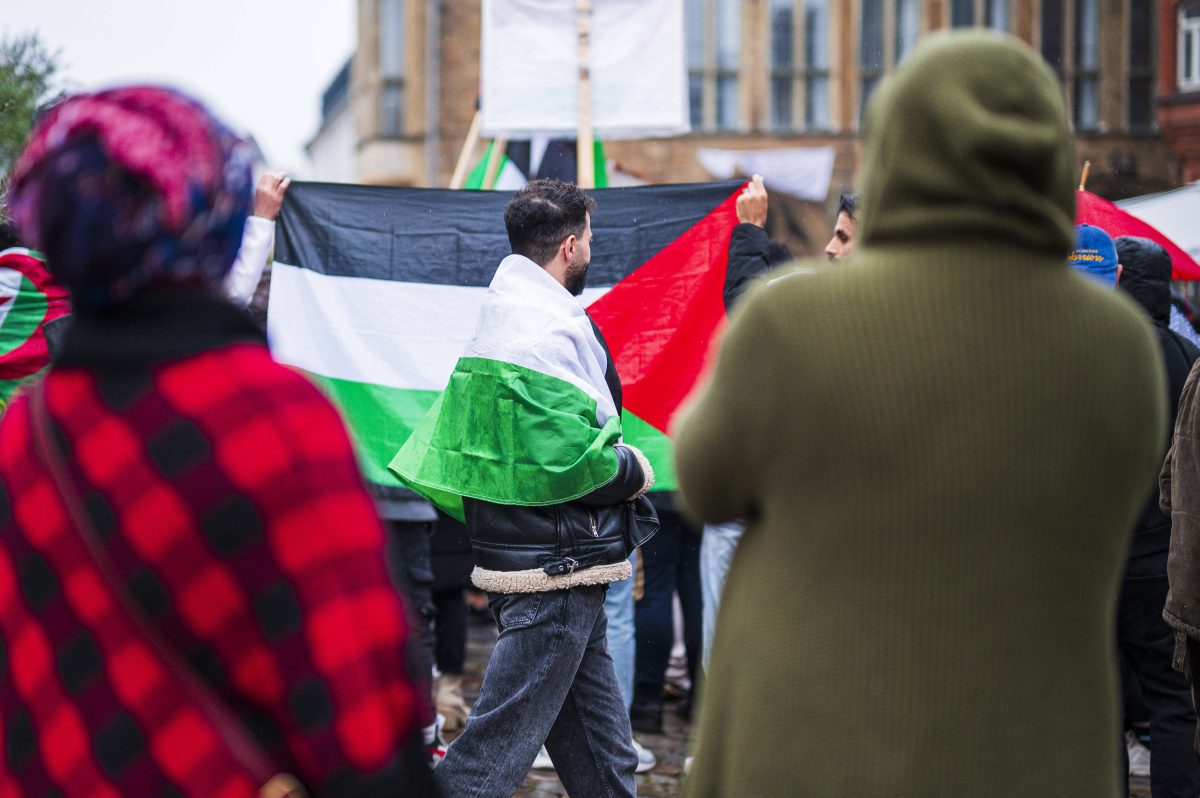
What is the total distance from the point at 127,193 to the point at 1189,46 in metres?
26.7

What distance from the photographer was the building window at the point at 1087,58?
26906 millimetres

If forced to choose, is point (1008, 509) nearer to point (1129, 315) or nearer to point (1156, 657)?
point (1129, 315)

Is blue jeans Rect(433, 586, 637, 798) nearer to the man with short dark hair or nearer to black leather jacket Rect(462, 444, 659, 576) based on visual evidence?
black leather jacket Rect(462, 444, 659, 576)

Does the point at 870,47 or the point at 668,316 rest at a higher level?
the point at 870,47

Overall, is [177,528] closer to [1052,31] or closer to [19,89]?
[19,89]

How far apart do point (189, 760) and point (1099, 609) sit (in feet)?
4.08

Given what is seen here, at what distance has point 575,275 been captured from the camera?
4254 mm

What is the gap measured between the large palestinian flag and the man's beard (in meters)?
1.22

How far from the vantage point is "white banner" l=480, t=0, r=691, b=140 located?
724 cm

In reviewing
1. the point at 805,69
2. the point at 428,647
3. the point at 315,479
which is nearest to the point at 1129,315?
the point at 315,479

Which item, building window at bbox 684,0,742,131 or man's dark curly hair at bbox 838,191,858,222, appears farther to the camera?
building window at bbox 684,0,742,131

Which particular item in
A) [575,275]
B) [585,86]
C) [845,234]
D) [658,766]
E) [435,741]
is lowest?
[658,766]

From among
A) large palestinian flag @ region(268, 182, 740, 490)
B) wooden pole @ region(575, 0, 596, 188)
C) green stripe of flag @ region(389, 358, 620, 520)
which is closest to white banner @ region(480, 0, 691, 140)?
wooden pole @ region(575, 0, 596, 188)

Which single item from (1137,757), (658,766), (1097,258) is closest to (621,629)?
(658,766)
